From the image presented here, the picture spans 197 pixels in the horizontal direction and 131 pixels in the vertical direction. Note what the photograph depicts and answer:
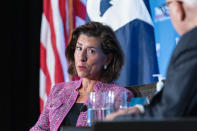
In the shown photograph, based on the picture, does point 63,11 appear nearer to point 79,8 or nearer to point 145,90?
point 79,8

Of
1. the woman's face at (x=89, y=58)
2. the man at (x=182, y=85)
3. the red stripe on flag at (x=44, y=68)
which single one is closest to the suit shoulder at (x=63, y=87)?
the woman's face at (x=89, y=58)

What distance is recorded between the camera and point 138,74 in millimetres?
2498

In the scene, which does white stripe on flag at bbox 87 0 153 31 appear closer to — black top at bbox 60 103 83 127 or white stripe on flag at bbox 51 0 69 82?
white stripe on flag at bbox 51 0 69 82

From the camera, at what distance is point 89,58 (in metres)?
2.32

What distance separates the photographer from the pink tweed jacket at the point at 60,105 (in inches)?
85.5

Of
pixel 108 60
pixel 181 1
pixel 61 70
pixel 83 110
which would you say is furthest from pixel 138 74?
pixel 181 1

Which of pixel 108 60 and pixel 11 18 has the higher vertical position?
pixel 11 18

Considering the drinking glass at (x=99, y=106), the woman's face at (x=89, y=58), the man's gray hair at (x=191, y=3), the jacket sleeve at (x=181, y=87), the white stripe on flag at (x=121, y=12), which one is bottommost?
A: the drinking glass at (x=99, y=106)

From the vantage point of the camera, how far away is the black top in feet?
7.07

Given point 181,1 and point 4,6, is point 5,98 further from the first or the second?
point 181,1

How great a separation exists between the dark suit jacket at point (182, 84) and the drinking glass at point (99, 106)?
305mm

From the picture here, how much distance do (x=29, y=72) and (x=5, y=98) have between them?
14.8 inches

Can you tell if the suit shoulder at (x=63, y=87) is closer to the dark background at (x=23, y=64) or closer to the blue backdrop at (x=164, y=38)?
the blue backdrop at (x=164, y=38)

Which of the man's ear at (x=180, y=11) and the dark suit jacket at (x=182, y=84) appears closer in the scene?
the dark suit jacket at (x=182, y=84)
